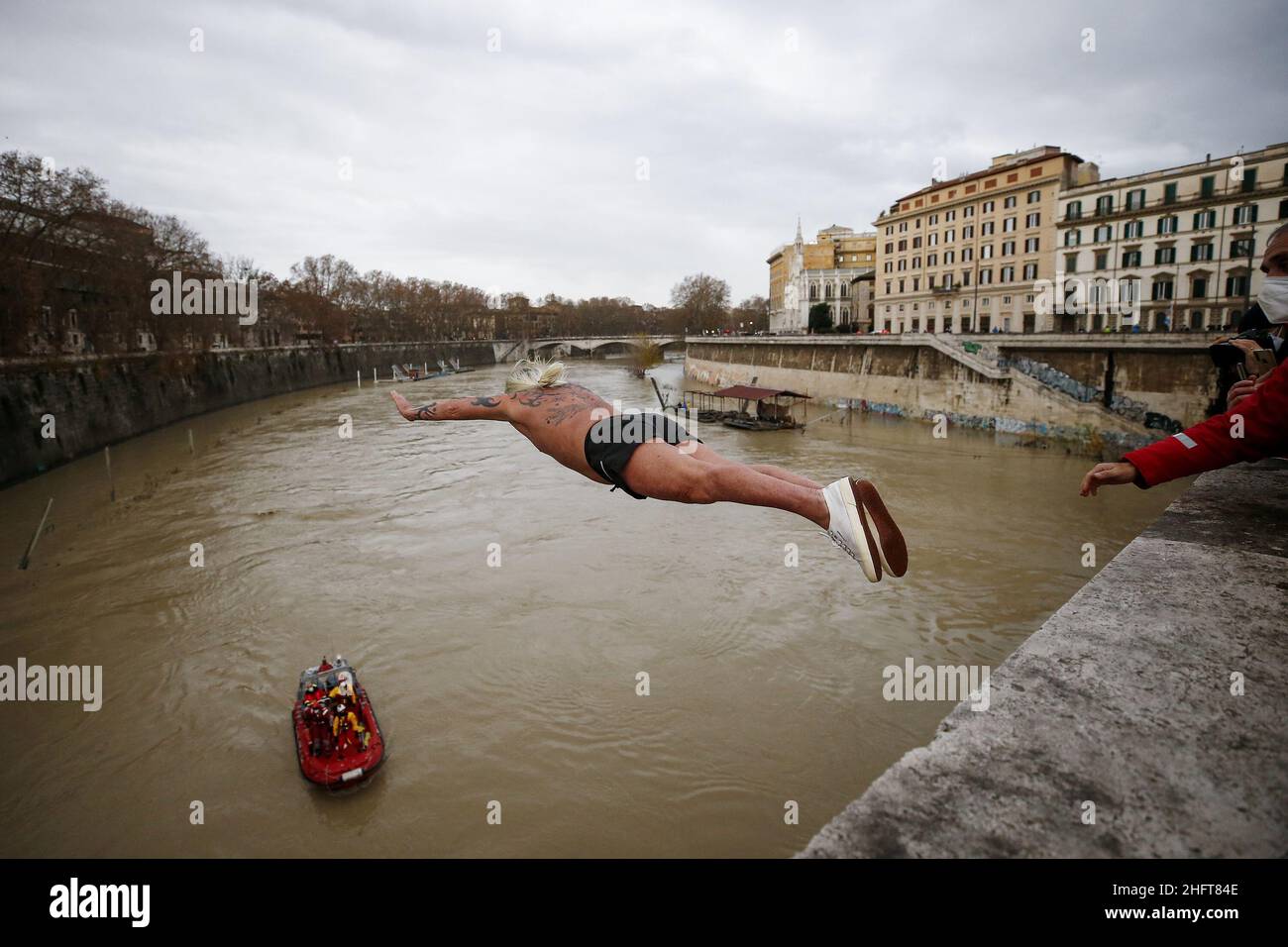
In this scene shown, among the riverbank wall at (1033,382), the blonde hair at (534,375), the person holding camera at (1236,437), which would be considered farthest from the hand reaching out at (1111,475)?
the riverbank wall at (1033,382)

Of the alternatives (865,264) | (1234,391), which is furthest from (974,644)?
(865,264)

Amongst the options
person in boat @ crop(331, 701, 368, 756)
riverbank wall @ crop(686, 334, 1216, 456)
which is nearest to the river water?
person in boat @ crop(331, 701, 368, 756)

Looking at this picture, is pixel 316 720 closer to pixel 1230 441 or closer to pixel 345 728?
pixel 345 728

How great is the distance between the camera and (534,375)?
3.31m

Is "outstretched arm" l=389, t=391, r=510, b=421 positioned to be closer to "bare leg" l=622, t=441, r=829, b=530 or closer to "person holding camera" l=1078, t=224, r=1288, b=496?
"bare leg" l=622, t=441, r=829, b=530

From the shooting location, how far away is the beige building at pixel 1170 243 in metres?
32.8

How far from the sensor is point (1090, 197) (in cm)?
3988

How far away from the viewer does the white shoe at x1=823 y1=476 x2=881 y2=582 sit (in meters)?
2.46

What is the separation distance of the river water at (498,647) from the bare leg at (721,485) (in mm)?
6226

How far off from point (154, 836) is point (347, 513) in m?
12.9

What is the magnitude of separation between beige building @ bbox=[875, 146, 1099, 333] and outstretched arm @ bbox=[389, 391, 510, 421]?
49.1 meters

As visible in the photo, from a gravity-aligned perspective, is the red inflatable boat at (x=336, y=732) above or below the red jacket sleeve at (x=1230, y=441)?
below

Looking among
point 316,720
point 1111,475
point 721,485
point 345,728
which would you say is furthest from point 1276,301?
point 316,720

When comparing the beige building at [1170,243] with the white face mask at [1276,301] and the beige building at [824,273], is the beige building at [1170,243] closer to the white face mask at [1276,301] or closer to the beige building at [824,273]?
the beige building at [824,273]
